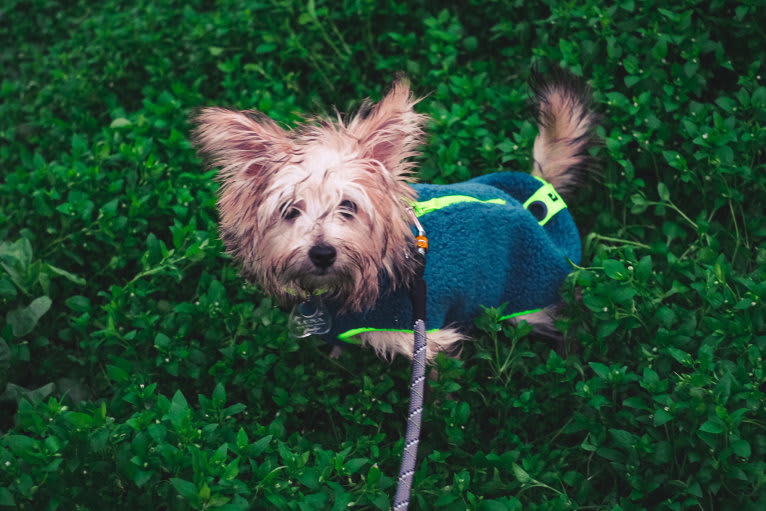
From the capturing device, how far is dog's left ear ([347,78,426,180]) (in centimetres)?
226

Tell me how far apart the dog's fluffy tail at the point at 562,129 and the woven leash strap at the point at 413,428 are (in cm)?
144

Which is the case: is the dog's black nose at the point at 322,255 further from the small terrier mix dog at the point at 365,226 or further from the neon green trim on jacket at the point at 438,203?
the neon green trim on jacket at the point at 438,203

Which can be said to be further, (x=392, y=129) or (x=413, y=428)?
(x=392, y=129)

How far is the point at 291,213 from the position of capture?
7.57 feet

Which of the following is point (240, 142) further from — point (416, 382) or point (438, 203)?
Result: point (416, 382)

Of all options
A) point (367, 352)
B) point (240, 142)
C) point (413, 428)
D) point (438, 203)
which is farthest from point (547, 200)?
point (240, 142)

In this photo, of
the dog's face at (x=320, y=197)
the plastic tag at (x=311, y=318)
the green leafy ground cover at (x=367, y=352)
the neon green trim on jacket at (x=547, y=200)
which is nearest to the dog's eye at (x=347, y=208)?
the dog's face at (x=320, y=197)

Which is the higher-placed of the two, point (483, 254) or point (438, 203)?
point (438, 203)

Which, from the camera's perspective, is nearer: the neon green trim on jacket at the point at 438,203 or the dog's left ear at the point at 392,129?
the dog's left ear at the point at 392,129

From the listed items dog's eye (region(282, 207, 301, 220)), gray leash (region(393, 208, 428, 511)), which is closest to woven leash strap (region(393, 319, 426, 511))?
gray leash (region(393, 208, 428, 511))

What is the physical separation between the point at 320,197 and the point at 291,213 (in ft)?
0.49

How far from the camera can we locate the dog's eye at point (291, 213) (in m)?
2.27

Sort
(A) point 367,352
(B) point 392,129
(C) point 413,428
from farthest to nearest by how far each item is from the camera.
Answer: (A) point 367,352, (B) point 392,129, (C) point 413,428

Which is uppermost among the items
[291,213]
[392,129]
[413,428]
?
[392,129]
